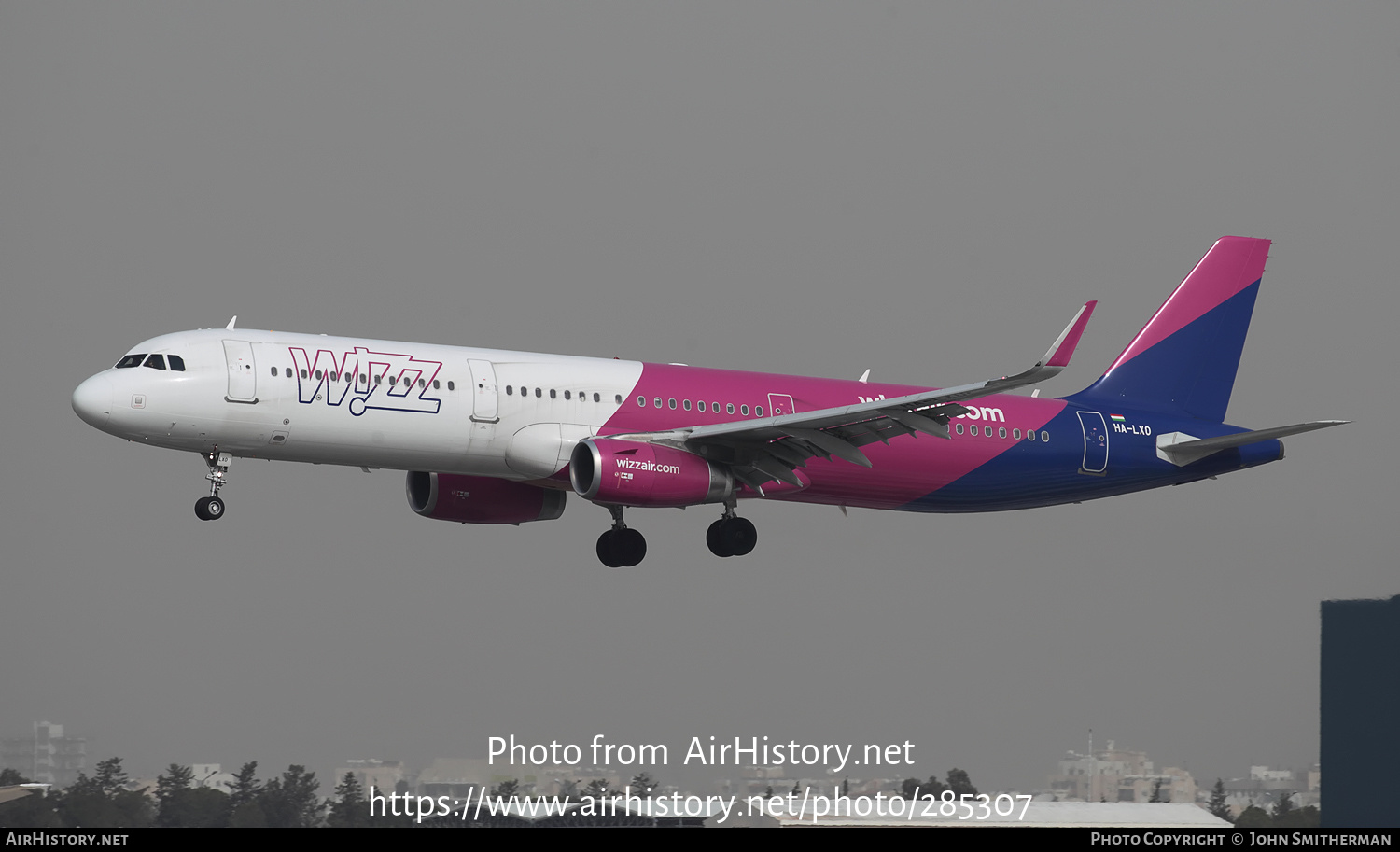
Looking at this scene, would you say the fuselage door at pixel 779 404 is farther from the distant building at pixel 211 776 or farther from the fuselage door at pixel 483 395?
the distant building at pixel 211 776

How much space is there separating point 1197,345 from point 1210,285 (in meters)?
1.97

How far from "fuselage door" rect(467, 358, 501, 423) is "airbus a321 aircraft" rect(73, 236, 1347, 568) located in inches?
1.6

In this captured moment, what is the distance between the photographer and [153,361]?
36.8 m

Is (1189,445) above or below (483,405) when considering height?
above

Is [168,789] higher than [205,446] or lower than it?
lower

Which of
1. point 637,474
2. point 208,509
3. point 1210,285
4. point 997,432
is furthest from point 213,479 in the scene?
point 1210,285

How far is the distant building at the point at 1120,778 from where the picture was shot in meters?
47.9

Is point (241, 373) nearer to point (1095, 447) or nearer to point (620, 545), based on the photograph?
point (620, 545)

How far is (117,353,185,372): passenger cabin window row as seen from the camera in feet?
120

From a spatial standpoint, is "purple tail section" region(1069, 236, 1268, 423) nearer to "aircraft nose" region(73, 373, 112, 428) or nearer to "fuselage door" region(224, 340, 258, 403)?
"fuselage door" region(224, 340, 258, 403)

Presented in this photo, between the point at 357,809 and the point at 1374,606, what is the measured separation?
2621 centimetres
